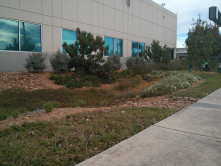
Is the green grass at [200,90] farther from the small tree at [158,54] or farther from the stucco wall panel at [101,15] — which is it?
the stucco wall panel at [101,15]

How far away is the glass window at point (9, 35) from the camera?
12.0 meters

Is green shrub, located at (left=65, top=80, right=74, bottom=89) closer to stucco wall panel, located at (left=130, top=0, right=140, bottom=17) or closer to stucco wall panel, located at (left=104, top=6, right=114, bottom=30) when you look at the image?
stucco wall panel, located at (left=104, top=6, right=114, bottom=30)

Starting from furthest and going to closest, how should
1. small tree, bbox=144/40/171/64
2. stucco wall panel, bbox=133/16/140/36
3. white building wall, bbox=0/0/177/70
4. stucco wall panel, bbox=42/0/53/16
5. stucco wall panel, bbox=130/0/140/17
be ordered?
stucco wall panel, bbox=133/16/140/36 → stucco wall panel, bbox=130/0/140/17 → small tree, bbox=144/40/171/64 → stucco wall panel, bbox=42/0/53/16 → white building wall, bbox=0/0/177/70

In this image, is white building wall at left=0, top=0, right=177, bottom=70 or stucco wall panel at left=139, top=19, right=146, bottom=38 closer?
white building wall at left=0, top=0, right=177, bottom=70

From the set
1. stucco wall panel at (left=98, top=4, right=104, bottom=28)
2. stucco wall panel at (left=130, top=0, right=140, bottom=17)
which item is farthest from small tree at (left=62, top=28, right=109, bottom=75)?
stucco wall panel at (left=130, top=0, right=140, bottom=17)

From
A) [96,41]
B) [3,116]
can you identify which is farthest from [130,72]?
[3,116]

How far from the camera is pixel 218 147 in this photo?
11.1 ft

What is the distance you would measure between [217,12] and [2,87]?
36840mm

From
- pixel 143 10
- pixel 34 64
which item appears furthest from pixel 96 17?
pixel 143 10

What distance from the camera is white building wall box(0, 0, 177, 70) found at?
13.1 metres

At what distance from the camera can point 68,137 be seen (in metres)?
3.70

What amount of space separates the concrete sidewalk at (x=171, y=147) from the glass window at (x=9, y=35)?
11.3m

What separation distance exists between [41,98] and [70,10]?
9.43m

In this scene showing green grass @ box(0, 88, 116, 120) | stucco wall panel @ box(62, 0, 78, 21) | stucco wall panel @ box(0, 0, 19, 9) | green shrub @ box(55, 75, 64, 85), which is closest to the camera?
green grass @ box(0, 88, 116, 120)
